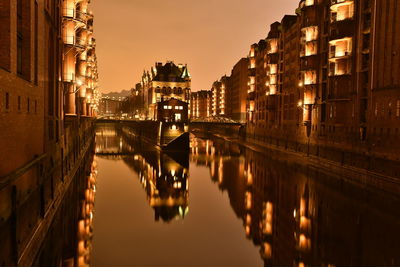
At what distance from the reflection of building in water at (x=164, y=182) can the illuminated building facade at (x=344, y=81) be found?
701 inches

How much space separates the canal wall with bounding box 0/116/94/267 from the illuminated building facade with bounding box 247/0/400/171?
2729cm

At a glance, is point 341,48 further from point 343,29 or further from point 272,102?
point 272,102

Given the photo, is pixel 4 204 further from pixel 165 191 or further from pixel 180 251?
pixel 165 191

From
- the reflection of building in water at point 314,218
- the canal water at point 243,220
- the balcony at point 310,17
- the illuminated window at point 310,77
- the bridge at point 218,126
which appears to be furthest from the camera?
the bridge at point 218,126

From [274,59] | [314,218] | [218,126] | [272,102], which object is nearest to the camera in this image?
[314,218]

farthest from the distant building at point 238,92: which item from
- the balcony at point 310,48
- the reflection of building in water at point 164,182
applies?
the balcony at point 310,48

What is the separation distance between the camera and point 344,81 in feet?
145

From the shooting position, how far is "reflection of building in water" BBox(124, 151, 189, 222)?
28.1m

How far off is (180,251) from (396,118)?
950 inches

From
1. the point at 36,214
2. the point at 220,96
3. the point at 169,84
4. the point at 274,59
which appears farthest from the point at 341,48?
the point at 220,96

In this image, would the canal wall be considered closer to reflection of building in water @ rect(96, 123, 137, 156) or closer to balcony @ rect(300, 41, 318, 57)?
reflection of building in water @ rect(96, 123, 137, 156)

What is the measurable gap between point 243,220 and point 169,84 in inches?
4008

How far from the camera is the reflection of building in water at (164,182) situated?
2807 cm

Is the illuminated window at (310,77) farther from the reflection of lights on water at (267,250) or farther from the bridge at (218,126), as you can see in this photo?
the bridge at (218,126)
